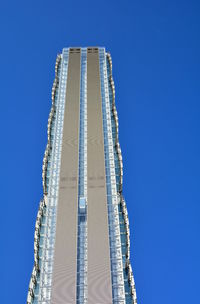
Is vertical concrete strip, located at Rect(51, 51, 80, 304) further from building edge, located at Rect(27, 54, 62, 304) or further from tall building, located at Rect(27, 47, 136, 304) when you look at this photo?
building edge, located at Rect(27, 54, 62, 304)

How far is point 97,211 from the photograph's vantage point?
83.7 meters

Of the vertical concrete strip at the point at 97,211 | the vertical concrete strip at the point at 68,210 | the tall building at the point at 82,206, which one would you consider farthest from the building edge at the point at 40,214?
the vertical concrete strip at the point at 97,211

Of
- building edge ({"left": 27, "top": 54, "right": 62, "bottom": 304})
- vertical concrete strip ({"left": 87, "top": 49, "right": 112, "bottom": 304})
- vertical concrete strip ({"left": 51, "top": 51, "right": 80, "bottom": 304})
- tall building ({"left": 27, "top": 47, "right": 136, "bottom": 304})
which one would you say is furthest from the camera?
building edge ({"left": 27, "top": 54, "right": 62, "bottom": 304})

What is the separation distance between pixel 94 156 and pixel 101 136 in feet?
22.8

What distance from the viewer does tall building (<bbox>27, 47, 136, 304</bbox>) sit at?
72375 millimetres

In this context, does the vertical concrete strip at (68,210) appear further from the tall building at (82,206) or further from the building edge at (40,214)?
the building edge at (40,214)

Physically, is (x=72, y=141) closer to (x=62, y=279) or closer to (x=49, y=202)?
(x=49, y=202)

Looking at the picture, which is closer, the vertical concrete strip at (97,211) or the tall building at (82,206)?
the vertical concrete strip at (97,211)

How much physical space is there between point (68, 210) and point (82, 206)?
9.87 ft

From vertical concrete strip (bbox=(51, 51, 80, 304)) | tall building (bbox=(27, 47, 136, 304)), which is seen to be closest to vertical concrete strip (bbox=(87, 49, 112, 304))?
tall building (bbox=(27, 47, 136, 304))

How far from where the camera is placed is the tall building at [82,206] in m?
72.4

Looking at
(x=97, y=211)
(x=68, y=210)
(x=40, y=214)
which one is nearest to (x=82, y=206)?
(x=68, y=210)

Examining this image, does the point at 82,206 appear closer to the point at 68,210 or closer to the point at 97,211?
the point at 68,210

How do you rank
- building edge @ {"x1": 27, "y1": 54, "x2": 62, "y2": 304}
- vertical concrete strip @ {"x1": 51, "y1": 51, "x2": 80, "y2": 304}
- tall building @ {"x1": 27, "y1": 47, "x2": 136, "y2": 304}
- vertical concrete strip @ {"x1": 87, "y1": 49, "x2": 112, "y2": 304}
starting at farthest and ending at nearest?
building edge @ {"x1": 27, "y1": 54, "x2": 62, "y2": 304} → tall building @ {"x1": 27, "y1": 47, "x2": 136, "y2": 304} → vertical concrete strip @ {"x1": 87, "y1": 49, "x2": 112, "y2": 304} → vertical concrete strip @ {"x1": 51, "y1": 51, "x2": 80, "y2": 304}
